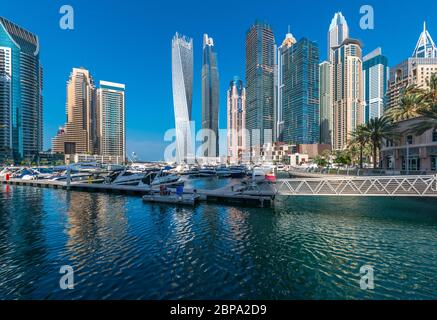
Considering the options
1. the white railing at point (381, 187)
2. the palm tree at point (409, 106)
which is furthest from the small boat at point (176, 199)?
the palm tree at point (409, 106)

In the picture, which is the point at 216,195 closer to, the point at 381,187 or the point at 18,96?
the point at 381,187

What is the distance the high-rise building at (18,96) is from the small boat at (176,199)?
183 metres

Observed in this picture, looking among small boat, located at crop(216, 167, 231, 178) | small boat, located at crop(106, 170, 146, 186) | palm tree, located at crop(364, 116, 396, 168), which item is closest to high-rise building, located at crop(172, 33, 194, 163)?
small boat, located at crop(216, 167, 231, 178)

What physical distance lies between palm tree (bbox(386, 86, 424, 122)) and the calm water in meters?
37.5

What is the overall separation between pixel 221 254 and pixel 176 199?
66.1ft

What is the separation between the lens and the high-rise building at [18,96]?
15575 cm

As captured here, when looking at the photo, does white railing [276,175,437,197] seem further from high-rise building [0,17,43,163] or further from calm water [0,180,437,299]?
high-rise building [0,17,43,163]

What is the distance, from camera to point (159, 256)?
50.9 feet

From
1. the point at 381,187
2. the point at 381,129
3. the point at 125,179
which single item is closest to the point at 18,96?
the point at 125,179

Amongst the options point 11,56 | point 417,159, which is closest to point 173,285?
point 417,159

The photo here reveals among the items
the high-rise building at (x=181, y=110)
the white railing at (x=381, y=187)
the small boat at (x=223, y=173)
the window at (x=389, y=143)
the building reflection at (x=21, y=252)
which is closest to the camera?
the building reflection at (x=21, y=252)

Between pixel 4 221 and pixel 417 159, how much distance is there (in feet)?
258

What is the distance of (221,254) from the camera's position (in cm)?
1585

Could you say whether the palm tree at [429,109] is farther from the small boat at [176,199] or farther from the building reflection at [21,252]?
the building reflection at [21,252]
